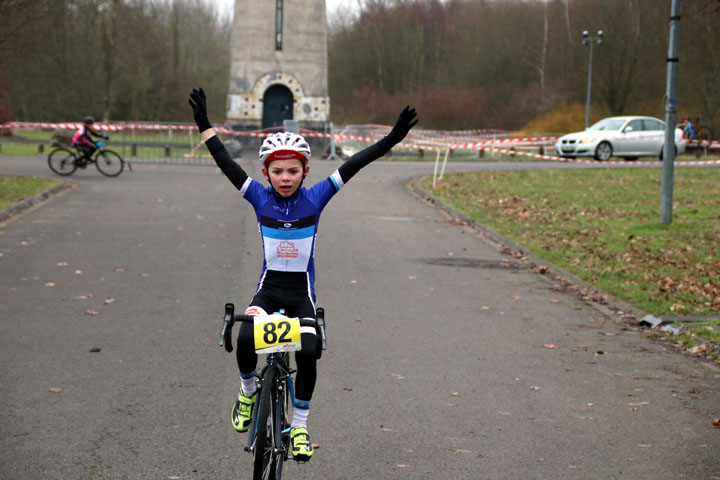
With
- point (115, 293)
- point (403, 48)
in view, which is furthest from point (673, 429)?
point (403, 48)

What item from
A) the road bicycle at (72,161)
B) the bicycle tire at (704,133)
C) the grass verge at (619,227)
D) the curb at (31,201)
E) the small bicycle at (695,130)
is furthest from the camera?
the bicycle tire at (704,133)

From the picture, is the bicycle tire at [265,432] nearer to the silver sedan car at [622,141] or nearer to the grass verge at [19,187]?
the grass verge at [19,187]

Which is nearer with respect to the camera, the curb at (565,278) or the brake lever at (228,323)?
the brake lever at (228,323)

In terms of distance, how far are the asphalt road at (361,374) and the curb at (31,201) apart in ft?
9.32

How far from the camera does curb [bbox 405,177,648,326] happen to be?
10.3 meters

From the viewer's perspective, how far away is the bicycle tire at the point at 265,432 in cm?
437

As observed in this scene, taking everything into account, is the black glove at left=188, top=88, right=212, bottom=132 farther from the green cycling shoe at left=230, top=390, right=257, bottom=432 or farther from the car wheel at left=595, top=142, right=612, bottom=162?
the car wheel at left=595, top=142, right=612, bottom=162

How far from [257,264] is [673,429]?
23.8 ft

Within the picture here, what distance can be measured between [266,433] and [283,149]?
4.57 ft

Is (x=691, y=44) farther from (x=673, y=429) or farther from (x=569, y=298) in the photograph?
(x=673, y=429)

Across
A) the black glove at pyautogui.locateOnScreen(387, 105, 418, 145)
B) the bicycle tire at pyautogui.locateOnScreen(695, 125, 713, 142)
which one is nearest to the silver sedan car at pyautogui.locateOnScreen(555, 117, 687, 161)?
the bicycle tire at pyautogui.locateOnScreen(695, 125, 713, 142)

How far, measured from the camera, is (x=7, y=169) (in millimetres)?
27219

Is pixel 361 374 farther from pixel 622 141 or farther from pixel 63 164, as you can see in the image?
pixel 622 141

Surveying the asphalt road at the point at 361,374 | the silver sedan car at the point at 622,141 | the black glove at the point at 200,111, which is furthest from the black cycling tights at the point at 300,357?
the silver sedan car at the point at 622,141
